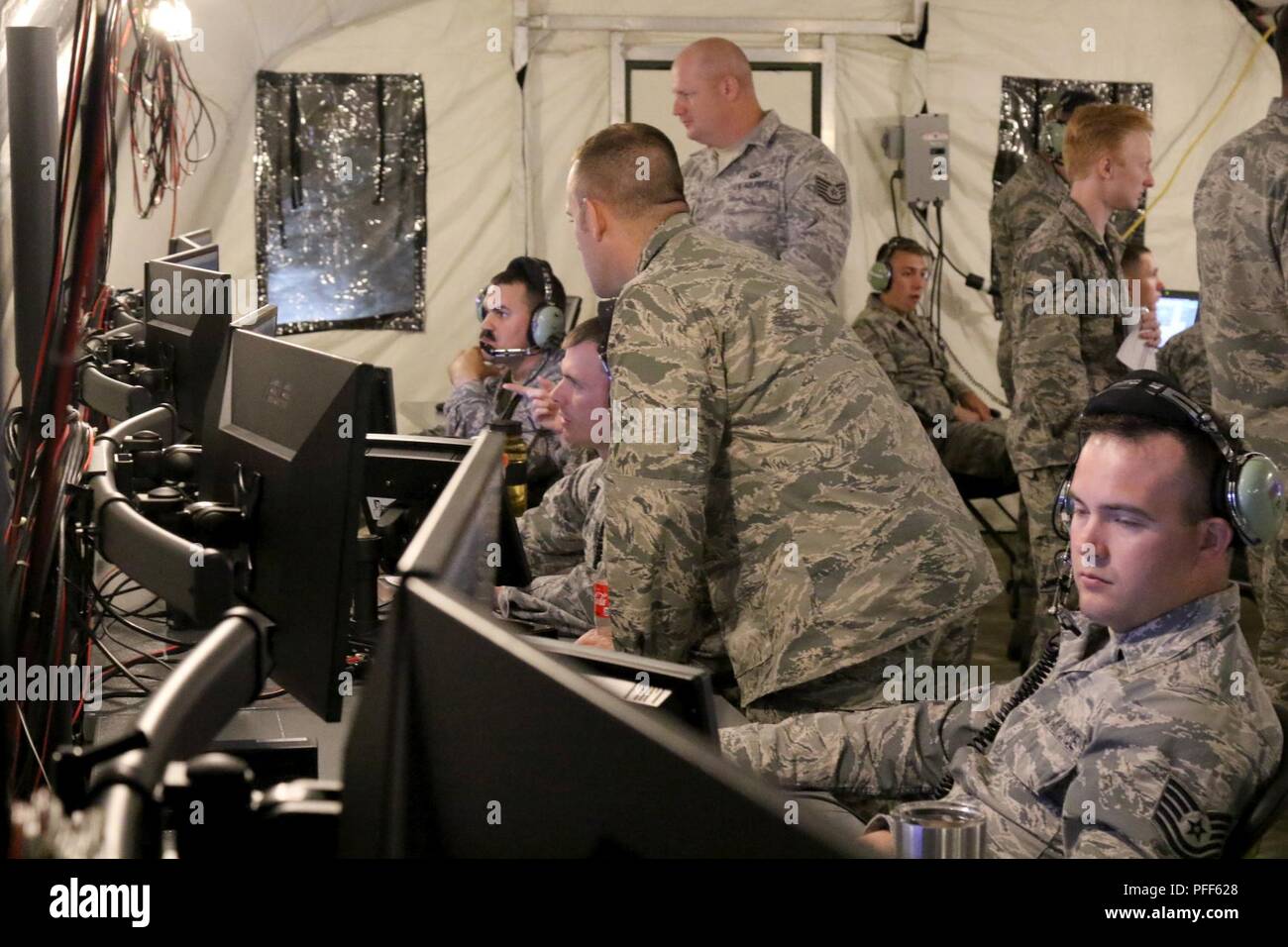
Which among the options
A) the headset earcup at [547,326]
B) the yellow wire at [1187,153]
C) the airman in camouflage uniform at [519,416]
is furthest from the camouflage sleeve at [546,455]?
the yellow wire at [1187,153]

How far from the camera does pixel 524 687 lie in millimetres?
684

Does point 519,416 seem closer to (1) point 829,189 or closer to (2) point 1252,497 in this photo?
(1) point 829,189

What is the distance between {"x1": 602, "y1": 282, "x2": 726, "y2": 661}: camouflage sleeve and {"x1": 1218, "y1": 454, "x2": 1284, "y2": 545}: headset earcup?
0.77 metres

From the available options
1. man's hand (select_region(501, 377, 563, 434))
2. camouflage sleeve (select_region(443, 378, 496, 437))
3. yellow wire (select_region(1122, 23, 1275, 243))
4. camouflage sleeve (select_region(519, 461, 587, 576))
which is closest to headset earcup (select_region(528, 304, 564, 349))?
camouflage sleeve (select_region(443, 378, 496, 437))

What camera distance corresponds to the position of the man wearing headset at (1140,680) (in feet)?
4.21

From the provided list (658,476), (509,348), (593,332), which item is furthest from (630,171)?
(509,348)

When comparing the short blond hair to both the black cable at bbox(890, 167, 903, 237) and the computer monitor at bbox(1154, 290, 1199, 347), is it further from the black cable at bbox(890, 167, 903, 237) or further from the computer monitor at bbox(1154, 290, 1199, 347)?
the black cable at bbox(890, 167, 903, 237)

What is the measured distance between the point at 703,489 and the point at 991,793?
65 centimetres

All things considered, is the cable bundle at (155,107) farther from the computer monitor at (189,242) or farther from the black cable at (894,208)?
the black cable at (894,208)

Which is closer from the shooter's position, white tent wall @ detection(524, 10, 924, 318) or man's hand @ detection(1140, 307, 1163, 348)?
man's hand @ detection(1140, 307, 1163, 348)

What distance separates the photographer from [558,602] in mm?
2658

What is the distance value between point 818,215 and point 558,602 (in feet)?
5.15

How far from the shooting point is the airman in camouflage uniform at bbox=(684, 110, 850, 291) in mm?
3764
